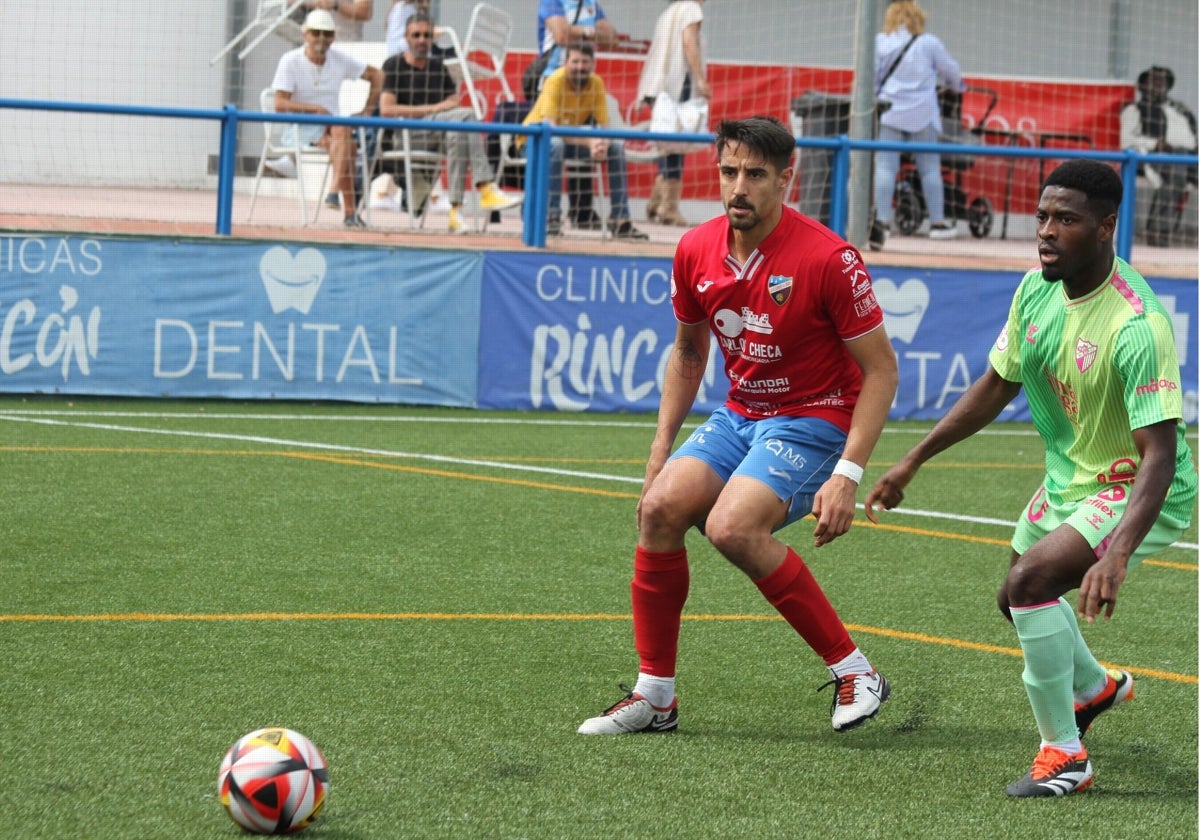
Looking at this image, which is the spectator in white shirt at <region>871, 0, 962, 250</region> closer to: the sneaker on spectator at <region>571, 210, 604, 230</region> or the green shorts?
the sneaker on spectator at <region>571, 210, 604, 230</region>

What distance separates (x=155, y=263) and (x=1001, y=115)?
11.4 metres

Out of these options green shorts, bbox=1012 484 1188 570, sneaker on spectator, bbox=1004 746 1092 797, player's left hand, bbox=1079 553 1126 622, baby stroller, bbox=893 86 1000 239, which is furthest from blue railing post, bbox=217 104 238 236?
player's left hand, bbox=1079 553 1126 622

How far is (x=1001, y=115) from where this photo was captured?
1988 cm

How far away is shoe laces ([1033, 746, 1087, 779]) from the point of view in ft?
15.0

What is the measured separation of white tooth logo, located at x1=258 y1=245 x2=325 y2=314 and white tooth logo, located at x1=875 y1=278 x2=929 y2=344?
4.45 m

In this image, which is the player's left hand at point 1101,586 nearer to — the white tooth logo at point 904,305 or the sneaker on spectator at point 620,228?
the white tooth logo at point 904,305

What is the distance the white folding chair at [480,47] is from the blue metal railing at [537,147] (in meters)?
1.57

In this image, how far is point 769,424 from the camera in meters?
5.25

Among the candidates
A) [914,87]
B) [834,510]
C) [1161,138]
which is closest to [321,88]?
[914,87]

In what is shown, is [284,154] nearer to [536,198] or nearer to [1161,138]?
[536,198]

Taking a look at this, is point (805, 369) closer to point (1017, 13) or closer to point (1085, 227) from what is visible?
point (1085, 227)

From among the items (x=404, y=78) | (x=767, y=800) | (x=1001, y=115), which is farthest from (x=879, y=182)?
(x=767, y=800)

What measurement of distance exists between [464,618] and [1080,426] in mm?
2612

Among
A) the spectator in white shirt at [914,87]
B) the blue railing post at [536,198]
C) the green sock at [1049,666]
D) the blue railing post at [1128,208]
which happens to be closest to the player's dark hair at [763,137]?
the green sock at [1049,666]
